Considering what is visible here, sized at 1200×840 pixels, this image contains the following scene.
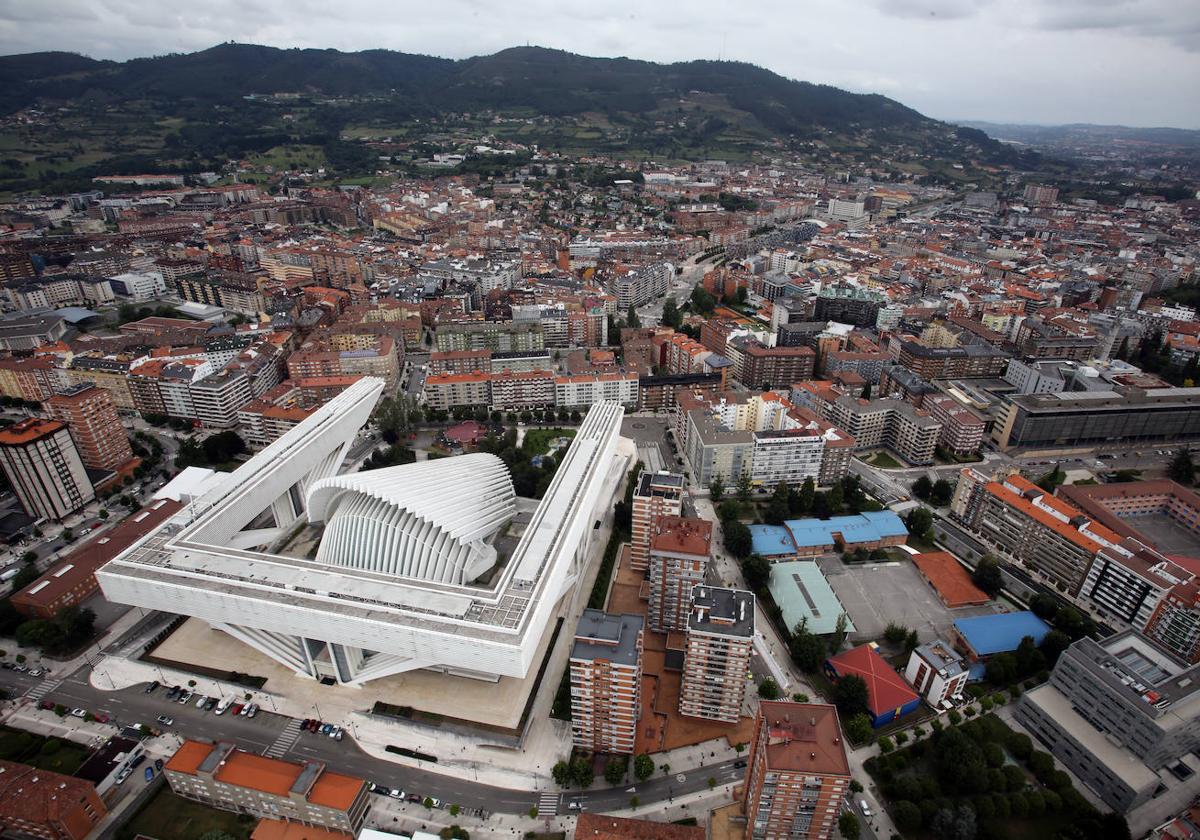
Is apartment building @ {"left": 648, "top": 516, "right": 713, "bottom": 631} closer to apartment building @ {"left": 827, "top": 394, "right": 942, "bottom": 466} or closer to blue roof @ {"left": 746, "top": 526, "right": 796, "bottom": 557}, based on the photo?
blue roof @ {"left": 746, "top": 526, "right": 796, "bottom": 557}

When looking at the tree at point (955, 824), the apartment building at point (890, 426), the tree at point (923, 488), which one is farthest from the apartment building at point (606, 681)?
the apartment building at point (890, 426)

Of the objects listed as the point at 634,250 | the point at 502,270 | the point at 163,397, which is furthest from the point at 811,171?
the point at 163,397

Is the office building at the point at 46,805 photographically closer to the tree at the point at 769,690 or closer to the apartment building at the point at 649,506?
the apartment building at the point at 649,506

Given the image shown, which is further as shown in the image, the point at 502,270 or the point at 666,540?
the point at 502,270

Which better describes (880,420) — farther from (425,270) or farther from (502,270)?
(425,270)

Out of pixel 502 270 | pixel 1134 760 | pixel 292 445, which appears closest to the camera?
pixel 1134 760

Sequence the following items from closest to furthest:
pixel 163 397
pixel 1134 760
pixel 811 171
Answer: pixel 1134 760, pixel 163 397, pixel 811 171

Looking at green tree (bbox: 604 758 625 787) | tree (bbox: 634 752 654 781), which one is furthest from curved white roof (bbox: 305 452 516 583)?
tree (bbox: 634 752 654 781)
